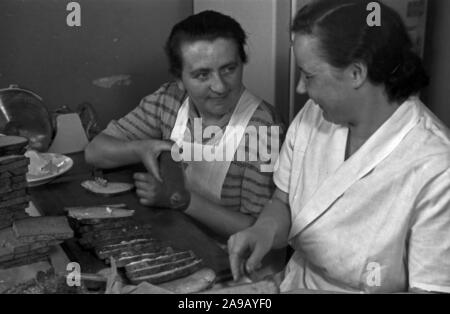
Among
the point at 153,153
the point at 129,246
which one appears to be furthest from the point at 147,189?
the point at 129,246

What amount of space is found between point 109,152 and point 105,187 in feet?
0.96

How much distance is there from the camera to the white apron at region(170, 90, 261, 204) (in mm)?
1485

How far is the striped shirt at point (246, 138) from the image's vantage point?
56.9 inches

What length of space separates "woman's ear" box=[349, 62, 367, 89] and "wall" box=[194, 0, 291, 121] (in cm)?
79

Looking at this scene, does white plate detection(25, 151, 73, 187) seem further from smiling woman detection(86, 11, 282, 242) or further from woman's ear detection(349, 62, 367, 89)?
woman's ear detection(349, 62, 367, 89)

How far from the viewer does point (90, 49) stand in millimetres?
2232

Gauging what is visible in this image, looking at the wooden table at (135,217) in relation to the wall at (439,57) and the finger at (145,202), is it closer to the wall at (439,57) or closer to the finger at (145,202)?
the finger at (145,202)

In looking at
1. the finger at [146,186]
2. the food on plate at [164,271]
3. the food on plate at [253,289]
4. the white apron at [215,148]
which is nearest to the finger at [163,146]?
the finger at [146,186]

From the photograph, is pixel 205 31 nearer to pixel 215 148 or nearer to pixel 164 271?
pixel 215 148

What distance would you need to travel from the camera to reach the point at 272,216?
1.24m

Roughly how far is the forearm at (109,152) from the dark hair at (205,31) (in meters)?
0.29
